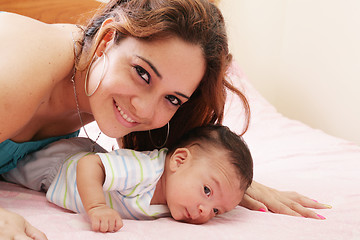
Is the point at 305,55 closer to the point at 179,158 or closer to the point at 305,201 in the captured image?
the point at 305,201

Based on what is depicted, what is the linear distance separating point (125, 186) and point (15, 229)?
327 millimetres

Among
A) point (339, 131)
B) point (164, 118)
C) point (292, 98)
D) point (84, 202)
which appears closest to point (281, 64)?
point (292, 98)

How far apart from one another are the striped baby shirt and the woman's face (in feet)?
0.33

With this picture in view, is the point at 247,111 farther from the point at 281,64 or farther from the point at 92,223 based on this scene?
the point at 281,64

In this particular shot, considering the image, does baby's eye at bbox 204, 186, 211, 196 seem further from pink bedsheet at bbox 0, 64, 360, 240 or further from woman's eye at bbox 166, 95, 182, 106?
woman's eye at bbox 166, 95, 182, 106

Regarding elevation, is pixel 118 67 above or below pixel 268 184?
above

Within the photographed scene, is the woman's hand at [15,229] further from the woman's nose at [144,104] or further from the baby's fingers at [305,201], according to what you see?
the baby's fingers at [305,201]

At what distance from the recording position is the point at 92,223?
79cm

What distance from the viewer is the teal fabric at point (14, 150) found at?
3.43 feet

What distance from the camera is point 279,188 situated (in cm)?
129

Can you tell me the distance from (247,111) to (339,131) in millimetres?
1650

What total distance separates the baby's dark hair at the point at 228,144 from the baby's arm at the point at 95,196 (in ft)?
0.82

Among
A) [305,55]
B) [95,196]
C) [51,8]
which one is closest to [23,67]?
[95,196]

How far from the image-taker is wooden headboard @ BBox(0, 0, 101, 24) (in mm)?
1915
